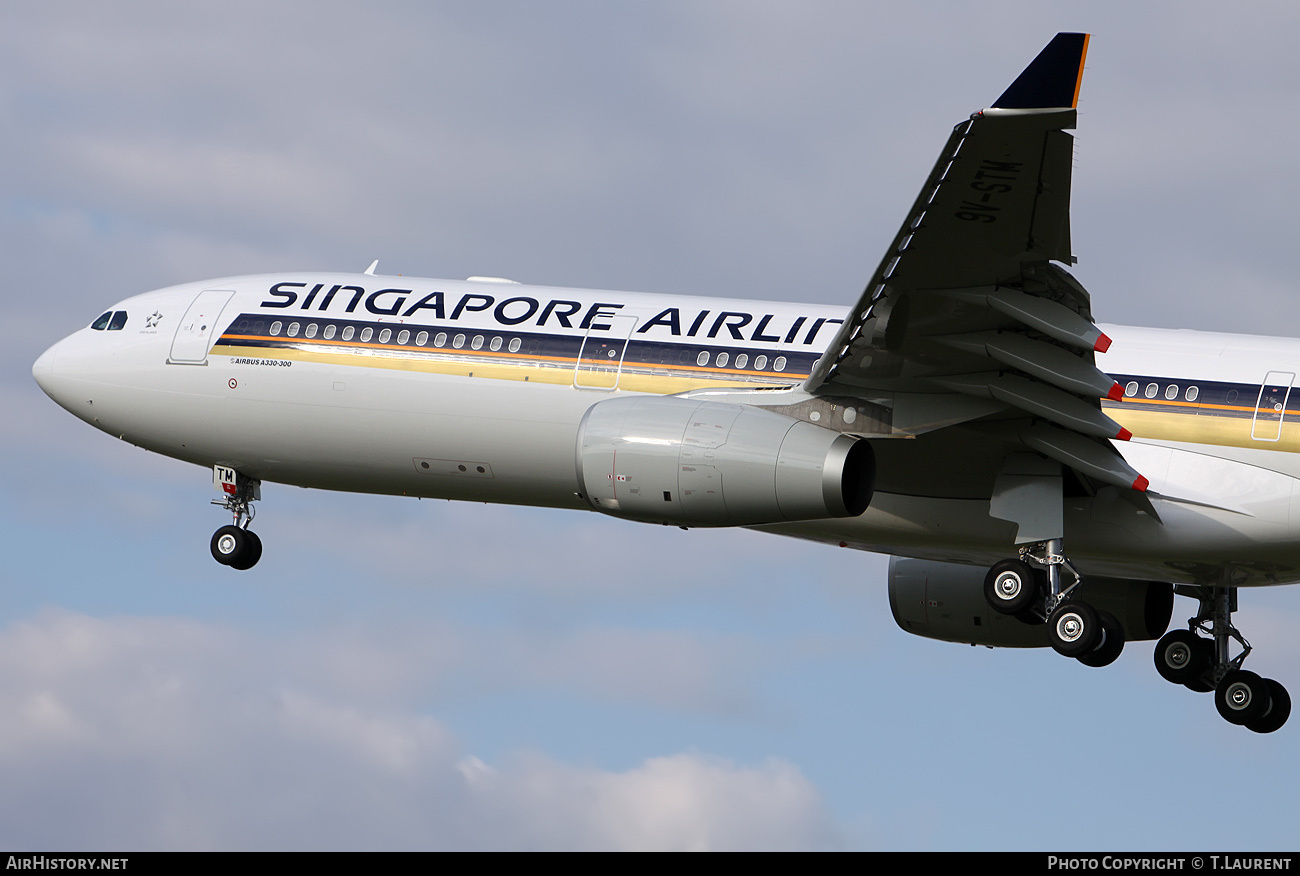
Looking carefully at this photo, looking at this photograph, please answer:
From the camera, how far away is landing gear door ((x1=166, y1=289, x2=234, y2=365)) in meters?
Result: 26.9

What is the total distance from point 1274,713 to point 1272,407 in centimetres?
592

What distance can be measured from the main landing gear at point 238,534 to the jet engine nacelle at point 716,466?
8468mm

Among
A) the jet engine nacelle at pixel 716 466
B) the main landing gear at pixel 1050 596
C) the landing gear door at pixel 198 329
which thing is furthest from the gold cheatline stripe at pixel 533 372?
the main landing gear at pixel 1050 596

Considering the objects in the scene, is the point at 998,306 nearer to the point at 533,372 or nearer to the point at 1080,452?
the point at 1080,452

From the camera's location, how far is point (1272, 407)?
2233 centimetres

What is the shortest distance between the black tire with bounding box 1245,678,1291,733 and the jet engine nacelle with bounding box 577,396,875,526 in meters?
8.64

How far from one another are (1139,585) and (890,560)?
4.00 m

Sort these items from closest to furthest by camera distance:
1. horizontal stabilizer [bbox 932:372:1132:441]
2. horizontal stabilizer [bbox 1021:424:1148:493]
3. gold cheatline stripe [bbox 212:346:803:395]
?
horizontal stabilizer [bbox 932:372:1132:441] < horizontal stabilizer [bbox 1021:424:1148:493] < gold cheatline stripe [bbox 212:346:803:395]

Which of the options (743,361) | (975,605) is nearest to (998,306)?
(743,361)

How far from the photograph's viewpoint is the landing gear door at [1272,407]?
73.0 ft

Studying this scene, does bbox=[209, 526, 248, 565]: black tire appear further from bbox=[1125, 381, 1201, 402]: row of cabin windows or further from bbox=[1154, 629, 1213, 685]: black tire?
bbox=[1154, 629, 1213, 685]: black tire

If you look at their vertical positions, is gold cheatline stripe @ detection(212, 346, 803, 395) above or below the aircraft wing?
above

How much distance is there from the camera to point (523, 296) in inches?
1014

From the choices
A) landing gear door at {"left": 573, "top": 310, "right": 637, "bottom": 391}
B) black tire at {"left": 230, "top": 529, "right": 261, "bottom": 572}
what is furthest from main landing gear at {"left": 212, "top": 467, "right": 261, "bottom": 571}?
landing gear door at {"left": 573, "top": 310, "right": 637, "bottom": 391}
